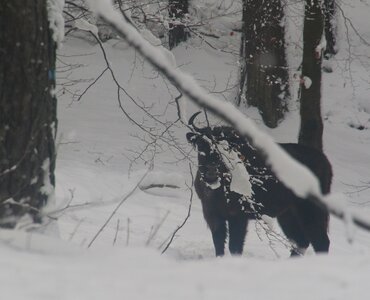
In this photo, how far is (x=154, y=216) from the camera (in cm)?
894

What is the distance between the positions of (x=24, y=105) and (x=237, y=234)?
439 cm

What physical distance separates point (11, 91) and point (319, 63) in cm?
909

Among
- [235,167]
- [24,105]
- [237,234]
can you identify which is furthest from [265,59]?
[24,105]

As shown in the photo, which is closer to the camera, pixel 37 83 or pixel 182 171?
pixel 37 83

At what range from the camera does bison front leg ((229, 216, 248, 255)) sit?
761 cm

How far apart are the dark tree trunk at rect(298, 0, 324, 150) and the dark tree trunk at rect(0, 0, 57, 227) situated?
27.3 feet

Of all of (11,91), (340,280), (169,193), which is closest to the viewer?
(340,280)

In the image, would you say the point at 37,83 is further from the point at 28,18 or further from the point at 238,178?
the point at 238,178

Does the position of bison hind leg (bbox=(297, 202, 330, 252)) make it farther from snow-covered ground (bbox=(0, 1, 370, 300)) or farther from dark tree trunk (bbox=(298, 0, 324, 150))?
dark tree trunk (bbox=(298, 0, 324, 150))

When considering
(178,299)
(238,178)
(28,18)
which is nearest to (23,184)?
(28,18)

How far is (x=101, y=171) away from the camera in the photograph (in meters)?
11.6

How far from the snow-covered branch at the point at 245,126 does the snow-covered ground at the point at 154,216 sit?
0.93ft

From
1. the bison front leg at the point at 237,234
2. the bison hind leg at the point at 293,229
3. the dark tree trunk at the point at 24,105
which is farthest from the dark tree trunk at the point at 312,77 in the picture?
the dark tree trunk at the point at 24,105

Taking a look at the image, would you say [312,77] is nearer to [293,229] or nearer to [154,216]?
[154,216]
